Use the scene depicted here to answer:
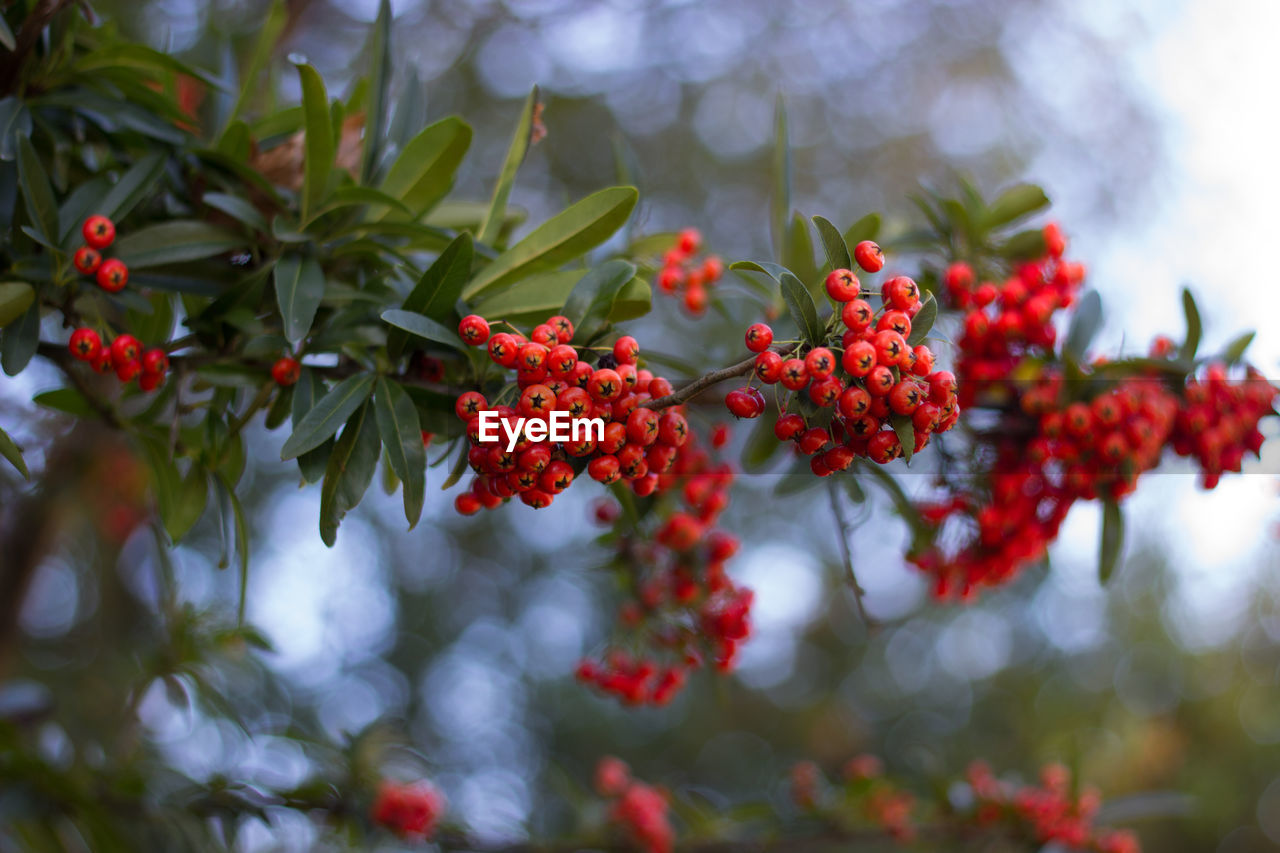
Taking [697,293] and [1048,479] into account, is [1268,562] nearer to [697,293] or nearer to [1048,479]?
[1048,479]

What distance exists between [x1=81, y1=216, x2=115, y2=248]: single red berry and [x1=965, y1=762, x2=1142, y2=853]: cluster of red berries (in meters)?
3.05

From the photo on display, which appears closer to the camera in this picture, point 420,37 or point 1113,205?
point 420,37

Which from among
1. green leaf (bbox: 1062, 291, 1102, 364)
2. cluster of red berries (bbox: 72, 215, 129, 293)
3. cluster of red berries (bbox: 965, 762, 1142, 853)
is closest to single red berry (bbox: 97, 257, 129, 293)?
cluster of red berries (bbox: 72, 215, 129, 293)

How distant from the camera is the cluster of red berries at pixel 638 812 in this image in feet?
9.73

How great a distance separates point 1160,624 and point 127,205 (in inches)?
301

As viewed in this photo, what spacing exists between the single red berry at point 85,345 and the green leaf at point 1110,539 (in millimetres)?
2303

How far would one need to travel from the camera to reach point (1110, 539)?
Result: 2244mm

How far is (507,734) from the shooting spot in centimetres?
687

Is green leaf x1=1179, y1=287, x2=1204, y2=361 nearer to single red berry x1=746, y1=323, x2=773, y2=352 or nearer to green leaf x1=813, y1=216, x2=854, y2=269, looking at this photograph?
green leaf x1=813, y1=216, x2=854, y2=269

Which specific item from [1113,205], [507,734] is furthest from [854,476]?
[1113,205]

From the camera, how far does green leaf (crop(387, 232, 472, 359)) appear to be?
57.7 inches

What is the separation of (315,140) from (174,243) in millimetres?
347

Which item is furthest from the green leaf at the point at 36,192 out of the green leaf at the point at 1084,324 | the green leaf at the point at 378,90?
the green leaf at the point at 1084,324

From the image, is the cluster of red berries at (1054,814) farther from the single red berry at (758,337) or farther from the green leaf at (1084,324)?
the single red berry at (758,337)
